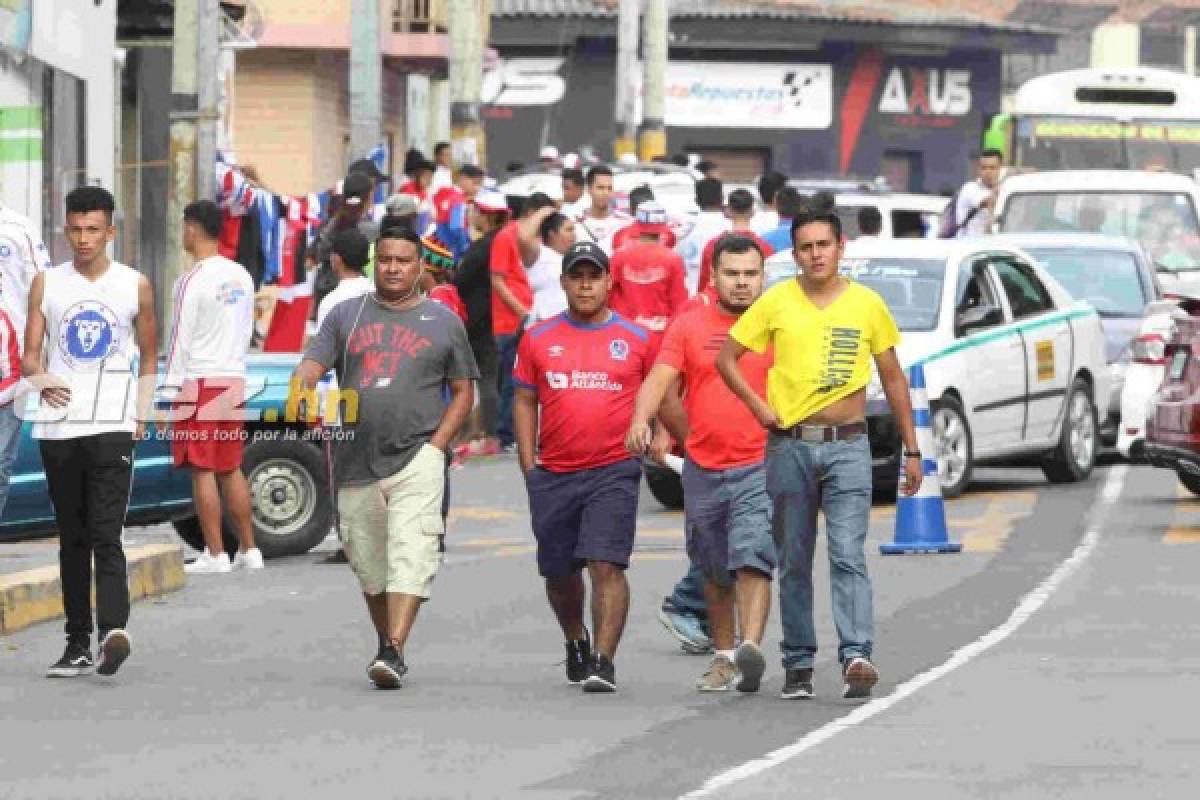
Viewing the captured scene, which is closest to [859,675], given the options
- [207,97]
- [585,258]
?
[585,258]

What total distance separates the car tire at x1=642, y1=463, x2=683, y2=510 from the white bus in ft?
53.3

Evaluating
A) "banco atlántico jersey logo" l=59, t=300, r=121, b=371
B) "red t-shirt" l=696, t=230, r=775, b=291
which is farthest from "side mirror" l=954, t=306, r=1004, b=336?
"banco atlántico jersey logo" l=59, t=300, r=121, b=371

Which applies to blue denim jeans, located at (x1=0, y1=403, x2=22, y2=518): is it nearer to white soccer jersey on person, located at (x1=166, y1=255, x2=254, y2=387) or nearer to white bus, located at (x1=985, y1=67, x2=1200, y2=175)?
white soccer jersey on person, located at (x1=166, y1=255, x2=254, y2=387)

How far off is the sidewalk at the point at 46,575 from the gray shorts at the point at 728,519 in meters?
3.30

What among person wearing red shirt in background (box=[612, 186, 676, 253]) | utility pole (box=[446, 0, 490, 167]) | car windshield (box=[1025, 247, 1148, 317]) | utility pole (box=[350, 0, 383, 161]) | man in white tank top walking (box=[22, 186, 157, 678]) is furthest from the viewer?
utility pole (box=[446, 0, 490, 167])

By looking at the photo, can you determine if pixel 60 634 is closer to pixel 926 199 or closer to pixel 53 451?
pixel 53 451

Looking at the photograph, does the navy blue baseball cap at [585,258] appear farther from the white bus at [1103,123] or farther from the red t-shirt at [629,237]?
the white bus at [1103,123]

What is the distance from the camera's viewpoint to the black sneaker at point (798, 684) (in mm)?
12039

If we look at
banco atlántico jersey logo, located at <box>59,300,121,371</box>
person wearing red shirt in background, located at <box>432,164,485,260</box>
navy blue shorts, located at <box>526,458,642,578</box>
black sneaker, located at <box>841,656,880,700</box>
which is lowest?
black sneaker, located at <box>841,656,880,700</box>

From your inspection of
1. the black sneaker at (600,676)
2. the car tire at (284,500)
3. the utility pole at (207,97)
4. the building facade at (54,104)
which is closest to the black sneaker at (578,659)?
the black sneaker at (600,676)

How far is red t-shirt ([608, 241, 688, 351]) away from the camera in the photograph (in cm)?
2203

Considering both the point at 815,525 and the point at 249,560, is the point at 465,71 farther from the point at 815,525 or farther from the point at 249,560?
the point at 815,525

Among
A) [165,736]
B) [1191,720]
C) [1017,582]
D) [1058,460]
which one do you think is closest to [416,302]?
[165,736]

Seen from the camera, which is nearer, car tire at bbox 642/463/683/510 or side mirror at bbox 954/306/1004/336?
car tire at bbox 642/463/683/510
